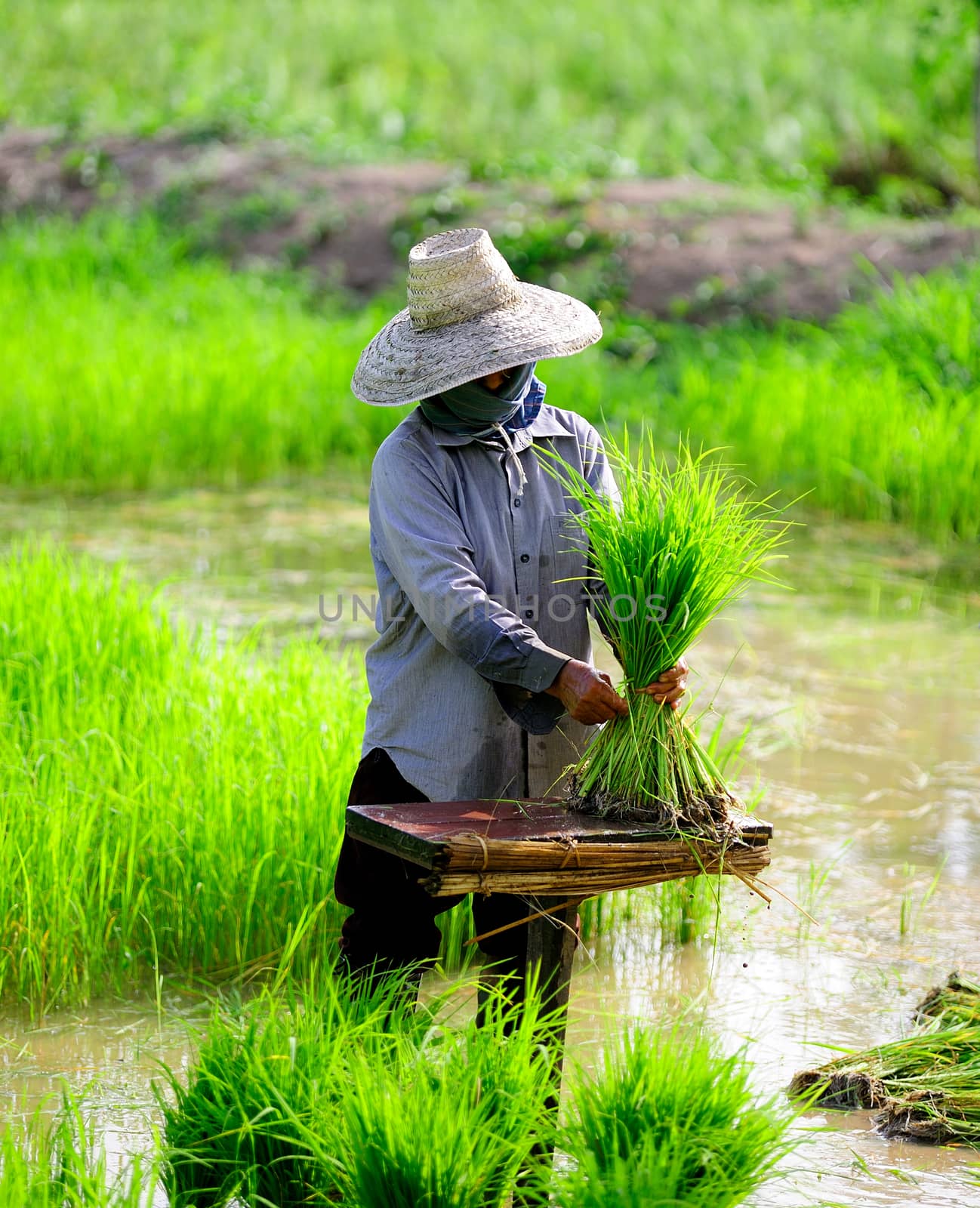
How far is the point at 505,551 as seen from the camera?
9.66 feet

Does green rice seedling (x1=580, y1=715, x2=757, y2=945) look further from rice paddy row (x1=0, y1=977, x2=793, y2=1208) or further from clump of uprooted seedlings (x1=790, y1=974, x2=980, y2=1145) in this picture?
rice paddy row (x1=0, y1=977, x2=793, y2=1208)

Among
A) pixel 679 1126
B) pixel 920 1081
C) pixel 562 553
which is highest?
pixel 562 553

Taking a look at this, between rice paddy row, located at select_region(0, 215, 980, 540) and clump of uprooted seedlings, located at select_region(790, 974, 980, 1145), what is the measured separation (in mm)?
4639

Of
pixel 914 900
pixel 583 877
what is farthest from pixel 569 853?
pixel 914 900

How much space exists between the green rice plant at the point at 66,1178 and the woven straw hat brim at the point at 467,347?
50.4 inches

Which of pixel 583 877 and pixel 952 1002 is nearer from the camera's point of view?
pixel 583 877

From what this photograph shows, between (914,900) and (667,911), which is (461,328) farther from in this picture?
(914,900)

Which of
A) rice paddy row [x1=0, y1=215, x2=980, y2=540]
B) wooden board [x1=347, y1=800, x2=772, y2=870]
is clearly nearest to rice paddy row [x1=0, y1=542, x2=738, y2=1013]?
wooden board [x1=347, y1=800, x2=772, y2=870]

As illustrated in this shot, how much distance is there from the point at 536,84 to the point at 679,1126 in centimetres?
1670

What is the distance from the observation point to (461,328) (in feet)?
9.37

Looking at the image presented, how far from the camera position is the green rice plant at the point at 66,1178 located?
2346mm

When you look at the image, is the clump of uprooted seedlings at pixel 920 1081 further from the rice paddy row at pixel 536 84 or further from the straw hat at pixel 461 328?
the rice paddy row at pixel 536 84

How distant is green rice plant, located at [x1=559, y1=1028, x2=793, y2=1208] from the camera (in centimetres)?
241

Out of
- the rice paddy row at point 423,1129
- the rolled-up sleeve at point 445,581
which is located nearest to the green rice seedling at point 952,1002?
the rice paddy row at point 423,1129
